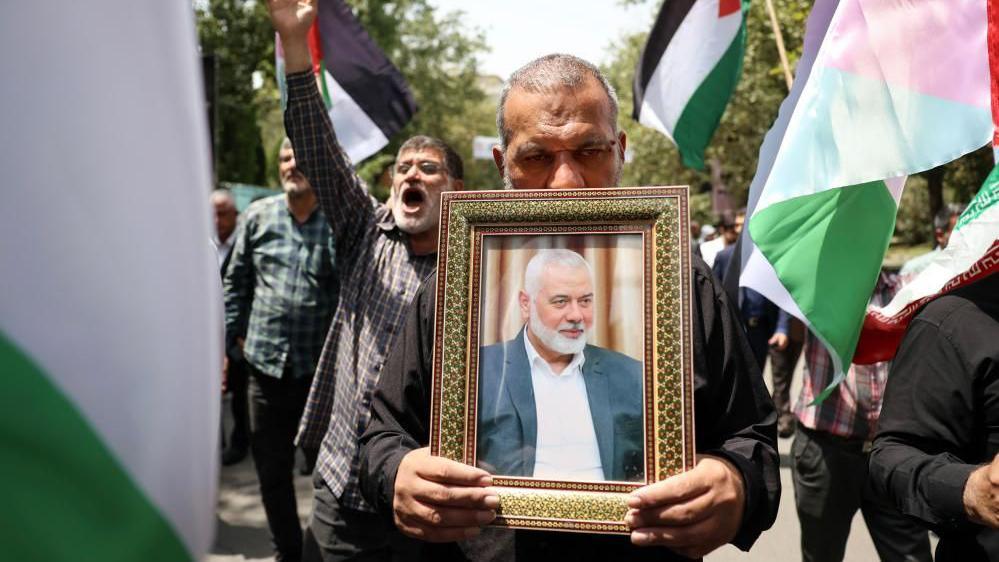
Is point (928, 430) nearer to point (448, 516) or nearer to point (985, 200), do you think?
point (985, 200)

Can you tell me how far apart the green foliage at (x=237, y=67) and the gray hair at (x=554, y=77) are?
27907 mm

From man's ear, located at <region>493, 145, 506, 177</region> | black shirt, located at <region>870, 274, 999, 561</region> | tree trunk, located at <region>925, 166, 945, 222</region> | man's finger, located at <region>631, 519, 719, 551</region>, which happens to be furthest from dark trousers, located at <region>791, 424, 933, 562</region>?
tree trunk, located at <region>925, 166, 945, 222</region>

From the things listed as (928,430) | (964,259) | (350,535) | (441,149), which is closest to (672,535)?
(928,430)

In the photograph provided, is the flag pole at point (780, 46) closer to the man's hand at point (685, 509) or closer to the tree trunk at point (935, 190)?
the man's hand at point (685, 509)

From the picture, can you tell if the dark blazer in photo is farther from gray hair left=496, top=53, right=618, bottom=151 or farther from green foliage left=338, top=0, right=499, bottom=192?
green foliage left=338, top=0, right=499, bottom=192

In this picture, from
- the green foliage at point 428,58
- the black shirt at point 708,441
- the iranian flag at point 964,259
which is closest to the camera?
the black shirt at point 708,441

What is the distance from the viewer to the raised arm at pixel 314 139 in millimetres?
A: 2770

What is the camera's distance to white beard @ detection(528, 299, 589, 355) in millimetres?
1451

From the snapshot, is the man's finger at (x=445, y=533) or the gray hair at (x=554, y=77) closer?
the man's finger at (x=445, y=533)

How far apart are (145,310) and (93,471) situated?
18 centimetres

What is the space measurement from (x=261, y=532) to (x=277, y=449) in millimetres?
1132

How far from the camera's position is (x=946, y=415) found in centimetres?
181

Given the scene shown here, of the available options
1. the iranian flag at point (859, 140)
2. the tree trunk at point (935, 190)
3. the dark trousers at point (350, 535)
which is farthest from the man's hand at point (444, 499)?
the tree trunk at point (935, 190)

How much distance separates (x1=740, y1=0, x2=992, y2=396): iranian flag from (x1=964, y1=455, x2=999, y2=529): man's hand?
79 centimetres
